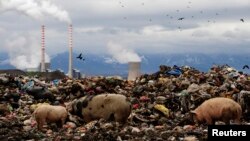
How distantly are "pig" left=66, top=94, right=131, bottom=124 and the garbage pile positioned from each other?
236 mm

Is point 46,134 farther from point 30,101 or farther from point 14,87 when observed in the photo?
point 14,87

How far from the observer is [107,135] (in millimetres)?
13273

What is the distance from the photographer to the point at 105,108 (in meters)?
15.7

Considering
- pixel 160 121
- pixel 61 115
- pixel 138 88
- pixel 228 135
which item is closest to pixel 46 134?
pixel 61 115

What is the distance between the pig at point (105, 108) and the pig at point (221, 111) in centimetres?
238

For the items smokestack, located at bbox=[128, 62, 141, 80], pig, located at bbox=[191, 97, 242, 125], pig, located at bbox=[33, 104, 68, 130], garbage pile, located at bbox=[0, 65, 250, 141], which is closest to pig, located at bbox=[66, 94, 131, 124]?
garbage pile, located at bbox=[0, 65, 250, 141]

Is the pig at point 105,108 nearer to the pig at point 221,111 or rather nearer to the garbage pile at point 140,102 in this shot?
the garbage pile at point 140,102

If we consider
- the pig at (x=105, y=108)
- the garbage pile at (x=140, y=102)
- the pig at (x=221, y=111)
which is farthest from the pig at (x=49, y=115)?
the pig at (x=221, y=111)

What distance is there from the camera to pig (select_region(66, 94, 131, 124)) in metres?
15.6

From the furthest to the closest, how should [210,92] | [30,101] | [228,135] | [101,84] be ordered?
[101,84]
[30,101]
[210,92]
[228,135]

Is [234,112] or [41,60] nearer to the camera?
[234,112]

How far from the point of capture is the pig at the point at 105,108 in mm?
15586

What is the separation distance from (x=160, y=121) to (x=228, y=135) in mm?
6320

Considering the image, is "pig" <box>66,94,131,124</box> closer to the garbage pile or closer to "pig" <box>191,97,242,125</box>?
the garbage pile
